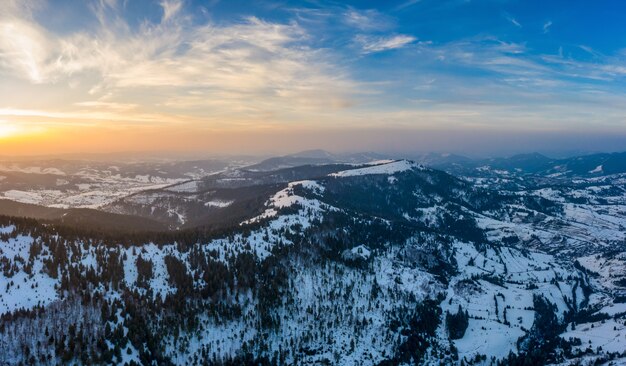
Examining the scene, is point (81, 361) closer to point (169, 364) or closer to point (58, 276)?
point (169, 364)

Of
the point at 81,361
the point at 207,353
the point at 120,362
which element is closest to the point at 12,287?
the point at 81,361

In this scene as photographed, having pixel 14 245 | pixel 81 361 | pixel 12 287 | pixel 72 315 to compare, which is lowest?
pixel 81 361

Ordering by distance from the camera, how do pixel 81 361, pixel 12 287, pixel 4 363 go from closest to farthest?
pixel 4 363 → pixel 81 361 → pixel 12 287

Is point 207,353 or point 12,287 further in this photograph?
point 207,353

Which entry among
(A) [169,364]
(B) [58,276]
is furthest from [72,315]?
(A) [169,364]

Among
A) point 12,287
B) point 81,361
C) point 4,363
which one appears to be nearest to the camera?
point 4,363

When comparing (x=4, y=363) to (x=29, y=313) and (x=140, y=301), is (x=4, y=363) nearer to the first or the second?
(x=29, y=313)

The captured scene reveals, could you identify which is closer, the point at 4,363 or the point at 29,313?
the point at 4,363

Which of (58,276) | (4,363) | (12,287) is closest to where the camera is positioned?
(4,363)

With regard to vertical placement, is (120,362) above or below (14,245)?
below
